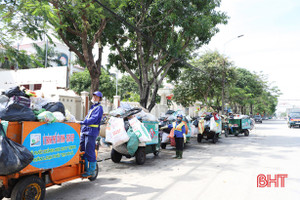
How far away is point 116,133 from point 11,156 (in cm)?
346

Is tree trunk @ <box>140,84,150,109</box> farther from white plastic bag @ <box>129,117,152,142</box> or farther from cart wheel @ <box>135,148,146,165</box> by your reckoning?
white plastic bag @ <box>129,117,152,142</box>

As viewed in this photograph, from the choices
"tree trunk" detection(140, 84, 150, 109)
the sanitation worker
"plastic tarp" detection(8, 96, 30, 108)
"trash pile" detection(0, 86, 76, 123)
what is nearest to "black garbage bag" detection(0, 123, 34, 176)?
"trash pile" detection(0, 86, 76, 123)

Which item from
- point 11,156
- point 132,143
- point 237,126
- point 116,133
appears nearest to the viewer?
point 11,156

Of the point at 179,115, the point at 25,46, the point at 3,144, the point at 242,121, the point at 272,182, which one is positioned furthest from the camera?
the point at 25,46

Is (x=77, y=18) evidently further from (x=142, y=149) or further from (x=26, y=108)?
(x=26, y=108)

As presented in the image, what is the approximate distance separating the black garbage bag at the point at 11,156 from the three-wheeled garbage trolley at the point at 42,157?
0.70 feet

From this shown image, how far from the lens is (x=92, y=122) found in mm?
4773

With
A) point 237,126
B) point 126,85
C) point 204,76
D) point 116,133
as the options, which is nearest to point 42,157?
point 116,133

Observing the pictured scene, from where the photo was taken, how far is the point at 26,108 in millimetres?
3559

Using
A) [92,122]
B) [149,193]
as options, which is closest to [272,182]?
[149,193]

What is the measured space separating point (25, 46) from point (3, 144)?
1780 inches

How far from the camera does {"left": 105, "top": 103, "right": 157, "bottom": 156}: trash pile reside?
6.29m

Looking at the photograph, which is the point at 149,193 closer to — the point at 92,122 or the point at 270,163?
the point at 92,122

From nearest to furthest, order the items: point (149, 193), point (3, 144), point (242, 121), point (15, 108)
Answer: point (3, 144), point (15, 108), point (149, 193), point (242, 121)
